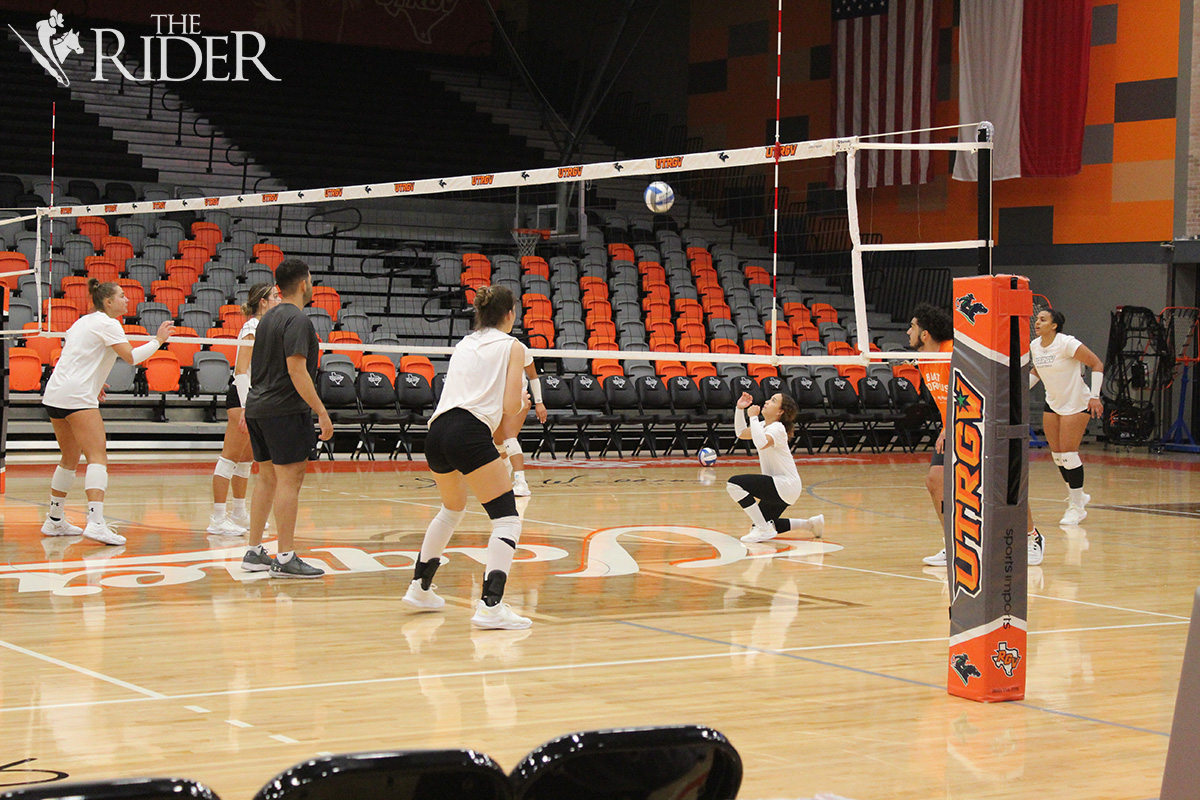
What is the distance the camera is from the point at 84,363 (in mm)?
8328

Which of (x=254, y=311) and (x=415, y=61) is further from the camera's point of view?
(x=415, y=61)

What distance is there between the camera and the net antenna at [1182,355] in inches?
784

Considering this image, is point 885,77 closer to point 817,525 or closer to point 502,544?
point 817,525

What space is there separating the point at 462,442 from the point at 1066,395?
20.7 ft

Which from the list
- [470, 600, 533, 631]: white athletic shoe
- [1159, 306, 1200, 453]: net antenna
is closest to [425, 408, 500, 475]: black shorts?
[470, 600, 533, 631]: white athletic shoe

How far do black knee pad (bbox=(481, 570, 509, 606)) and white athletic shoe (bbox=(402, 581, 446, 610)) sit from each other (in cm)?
48

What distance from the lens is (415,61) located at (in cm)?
2675

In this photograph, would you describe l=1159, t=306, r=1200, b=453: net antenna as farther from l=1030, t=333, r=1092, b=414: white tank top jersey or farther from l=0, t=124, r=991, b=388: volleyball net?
l=1030, t=333, r=1092, b=414: white tank top jersey

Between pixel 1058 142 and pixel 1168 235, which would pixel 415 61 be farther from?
pixel 1168 235

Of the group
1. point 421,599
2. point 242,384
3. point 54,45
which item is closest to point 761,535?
point 421,599

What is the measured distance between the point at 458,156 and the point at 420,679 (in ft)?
63.9

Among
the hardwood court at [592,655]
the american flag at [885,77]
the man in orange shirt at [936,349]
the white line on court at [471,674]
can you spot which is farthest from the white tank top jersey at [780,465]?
the american flag at [885,77]

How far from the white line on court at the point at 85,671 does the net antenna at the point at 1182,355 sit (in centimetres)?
1815

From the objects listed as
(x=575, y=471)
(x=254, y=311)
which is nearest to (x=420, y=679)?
(x=254, y=311)
